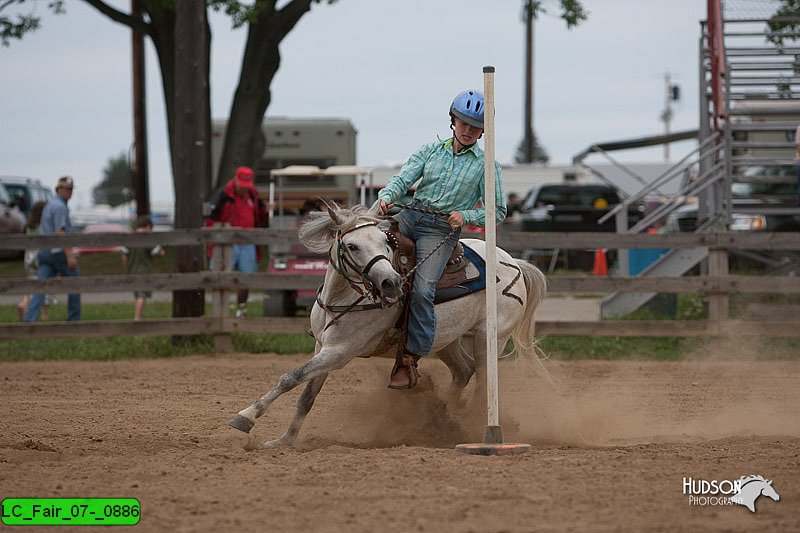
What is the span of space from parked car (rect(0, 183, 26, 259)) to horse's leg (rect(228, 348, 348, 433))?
2273cm

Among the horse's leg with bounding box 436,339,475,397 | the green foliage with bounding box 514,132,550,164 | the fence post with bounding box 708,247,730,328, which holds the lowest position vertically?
the horse's leg with bounding box 436,339,475,397

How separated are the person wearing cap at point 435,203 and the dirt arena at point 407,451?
756 millimetres

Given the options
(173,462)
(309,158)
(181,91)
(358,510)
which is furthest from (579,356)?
(309,158)

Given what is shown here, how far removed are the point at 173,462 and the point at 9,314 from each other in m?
13.0

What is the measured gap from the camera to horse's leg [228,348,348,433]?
690 cm

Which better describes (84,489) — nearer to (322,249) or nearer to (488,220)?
(322,249)

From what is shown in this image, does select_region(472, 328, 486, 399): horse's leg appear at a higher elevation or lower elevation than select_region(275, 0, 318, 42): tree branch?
lower

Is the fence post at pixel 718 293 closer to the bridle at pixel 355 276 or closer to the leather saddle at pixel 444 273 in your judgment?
the leather saddle at pixel 444 273

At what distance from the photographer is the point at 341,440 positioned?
24.7 feet

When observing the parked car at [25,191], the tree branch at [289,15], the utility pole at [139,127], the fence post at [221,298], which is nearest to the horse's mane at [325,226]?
the fence post at [221,298]

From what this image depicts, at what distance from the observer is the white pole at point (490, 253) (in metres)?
6.76

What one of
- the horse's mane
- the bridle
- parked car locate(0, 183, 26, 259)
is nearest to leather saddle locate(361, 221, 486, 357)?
the bridle

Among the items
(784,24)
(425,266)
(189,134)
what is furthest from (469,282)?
(784,24)

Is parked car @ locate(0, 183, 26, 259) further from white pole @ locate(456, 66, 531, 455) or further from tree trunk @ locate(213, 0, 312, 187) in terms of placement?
white pole @ locate(456, 66, 531, 455)
